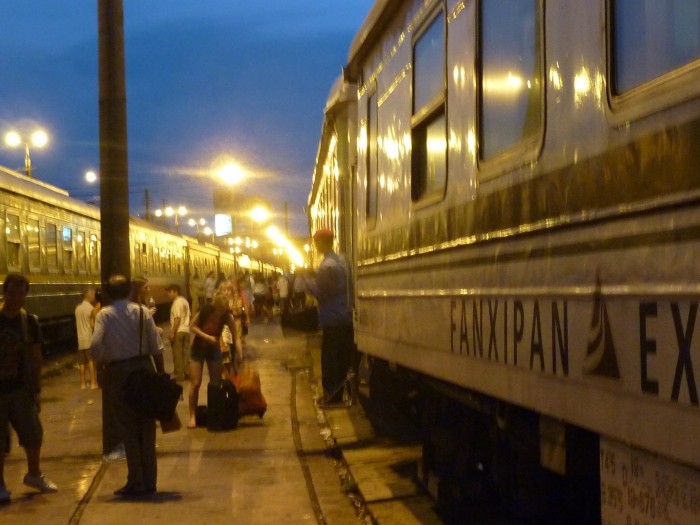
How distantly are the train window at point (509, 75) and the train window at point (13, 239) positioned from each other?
1354 centimetres

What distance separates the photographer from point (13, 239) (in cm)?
1692

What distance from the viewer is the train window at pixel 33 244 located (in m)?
17.9

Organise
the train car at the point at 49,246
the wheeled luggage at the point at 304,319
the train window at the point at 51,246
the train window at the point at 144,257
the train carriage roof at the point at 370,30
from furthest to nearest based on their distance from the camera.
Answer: the train window at the point at 144,257
the wheeled luggage at the point at 304,319
the train window at the point at 51,246
the train car at the point at 49,246
the train carriage roof at the point at 370,30

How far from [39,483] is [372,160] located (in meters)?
3.47

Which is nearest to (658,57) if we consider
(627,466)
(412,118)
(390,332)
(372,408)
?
(627,466)

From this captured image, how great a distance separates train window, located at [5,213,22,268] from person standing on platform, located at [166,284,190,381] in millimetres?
4153

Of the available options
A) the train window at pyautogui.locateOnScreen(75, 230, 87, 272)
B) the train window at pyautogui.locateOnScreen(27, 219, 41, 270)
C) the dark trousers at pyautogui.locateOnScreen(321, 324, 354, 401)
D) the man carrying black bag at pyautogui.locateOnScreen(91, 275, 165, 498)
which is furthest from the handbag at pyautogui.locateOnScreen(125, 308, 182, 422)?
the train window at pyautogui.locateOnScreen(75, 230, 87, 272)

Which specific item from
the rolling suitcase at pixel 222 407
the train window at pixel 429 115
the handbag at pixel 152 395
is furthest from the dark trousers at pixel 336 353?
the train window at pixel 429 115

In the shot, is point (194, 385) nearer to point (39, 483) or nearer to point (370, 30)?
point (39, 483)

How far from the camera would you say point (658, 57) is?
2842mm

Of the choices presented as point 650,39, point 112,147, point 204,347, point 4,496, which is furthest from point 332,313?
point 650,39

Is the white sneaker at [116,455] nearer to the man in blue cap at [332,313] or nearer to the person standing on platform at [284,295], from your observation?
the man in blue cap at [332,313]

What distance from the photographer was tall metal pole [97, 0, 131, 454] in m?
8.75

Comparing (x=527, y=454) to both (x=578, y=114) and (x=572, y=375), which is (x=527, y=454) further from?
(x=578, y=114)
